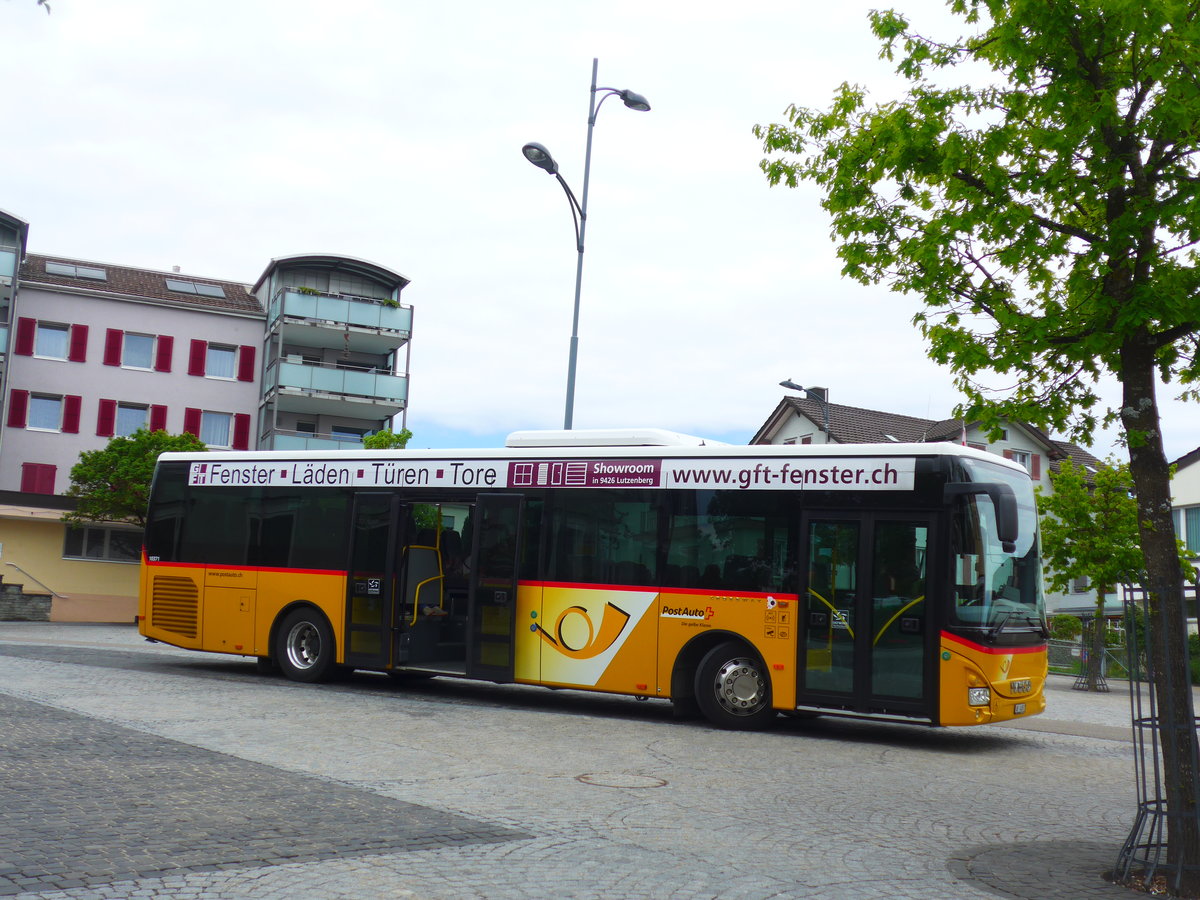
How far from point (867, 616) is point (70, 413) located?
42728 millimetres

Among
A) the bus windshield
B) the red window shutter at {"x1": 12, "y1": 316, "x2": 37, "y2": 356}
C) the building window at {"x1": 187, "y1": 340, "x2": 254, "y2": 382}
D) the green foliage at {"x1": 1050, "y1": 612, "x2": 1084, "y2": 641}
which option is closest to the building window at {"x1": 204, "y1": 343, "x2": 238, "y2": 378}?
the building window at {"x1": 187, "y1": 340, "x2": 254, "y2": 382}

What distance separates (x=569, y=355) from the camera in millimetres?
19359

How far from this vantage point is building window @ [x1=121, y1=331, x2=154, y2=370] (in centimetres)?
4981

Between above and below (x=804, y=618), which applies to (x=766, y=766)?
below

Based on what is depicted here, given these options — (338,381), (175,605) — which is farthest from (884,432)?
(175,605)

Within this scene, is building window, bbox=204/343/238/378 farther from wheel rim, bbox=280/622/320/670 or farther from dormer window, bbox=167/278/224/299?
wheel rim, bbox=280/622/320/670

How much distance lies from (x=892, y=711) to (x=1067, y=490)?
667 inches

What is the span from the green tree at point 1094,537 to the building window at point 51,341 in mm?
38254

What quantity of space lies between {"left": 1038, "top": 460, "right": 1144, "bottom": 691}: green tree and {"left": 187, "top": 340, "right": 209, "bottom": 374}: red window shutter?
36.1 meters

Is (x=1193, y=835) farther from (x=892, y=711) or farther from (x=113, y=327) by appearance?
(x=113, y=327)

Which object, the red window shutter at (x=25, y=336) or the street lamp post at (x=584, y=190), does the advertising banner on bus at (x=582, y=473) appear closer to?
the street lamp post at (x=584, y=190)

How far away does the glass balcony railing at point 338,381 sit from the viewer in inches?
1897

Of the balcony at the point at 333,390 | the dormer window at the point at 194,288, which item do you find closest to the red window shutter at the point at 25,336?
the dormer window at the point at 194,288

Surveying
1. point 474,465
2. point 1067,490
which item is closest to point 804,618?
point 474,465
